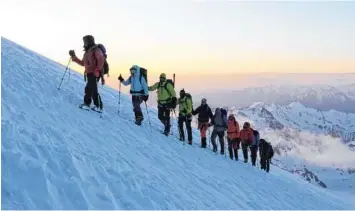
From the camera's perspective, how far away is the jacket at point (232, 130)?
22.7 meters

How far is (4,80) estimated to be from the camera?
1466 centimetres

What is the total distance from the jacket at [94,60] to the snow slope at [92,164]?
1.32 m

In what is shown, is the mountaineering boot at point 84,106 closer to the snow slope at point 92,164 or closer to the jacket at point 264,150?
the snow slope at point 92,164

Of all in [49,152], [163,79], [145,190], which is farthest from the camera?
[163,79]

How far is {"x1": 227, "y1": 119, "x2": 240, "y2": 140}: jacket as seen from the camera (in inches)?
894

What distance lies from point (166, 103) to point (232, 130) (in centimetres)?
503

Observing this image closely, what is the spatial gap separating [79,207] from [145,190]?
2375 mm

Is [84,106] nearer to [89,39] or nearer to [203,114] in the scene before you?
[89,39]

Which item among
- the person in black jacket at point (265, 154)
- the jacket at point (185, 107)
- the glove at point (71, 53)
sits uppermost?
the glove at point (71, 53)

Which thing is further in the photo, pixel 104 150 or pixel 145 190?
pixel 104 150

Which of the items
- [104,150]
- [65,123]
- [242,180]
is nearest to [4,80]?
[65,123]

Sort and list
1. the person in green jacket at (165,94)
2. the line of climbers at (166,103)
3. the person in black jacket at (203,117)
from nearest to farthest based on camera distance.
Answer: the line of climbers at (166,103) → the person in green jacket at (165,94) → the person in black jacket at (203,117)

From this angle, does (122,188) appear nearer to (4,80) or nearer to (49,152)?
(49,152)

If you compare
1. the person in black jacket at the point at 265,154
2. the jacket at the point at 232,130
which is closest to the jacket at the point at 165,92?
the jacket at the point at 232,130
